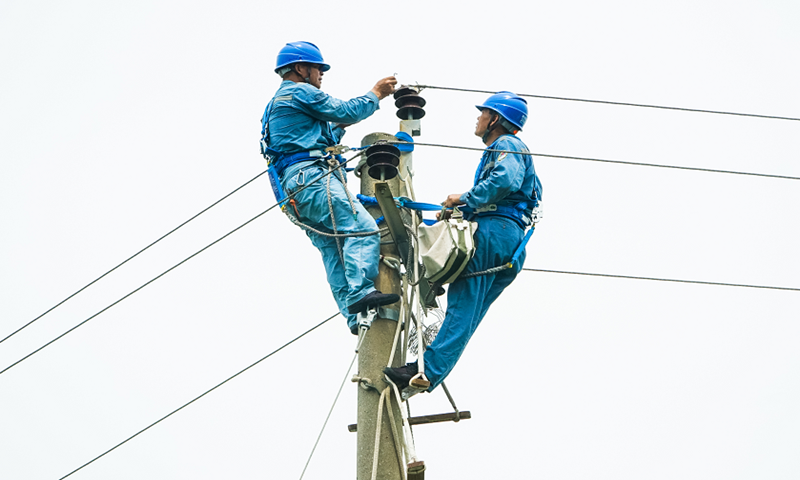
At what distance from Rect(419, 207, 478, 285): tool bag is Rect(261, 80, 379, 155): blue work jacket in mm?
1006

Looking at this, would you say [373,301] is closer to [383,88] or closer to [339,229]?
[339,229]

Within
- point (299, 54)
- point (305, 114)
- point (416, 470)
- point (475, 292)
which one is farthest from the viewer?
point (299, 54)

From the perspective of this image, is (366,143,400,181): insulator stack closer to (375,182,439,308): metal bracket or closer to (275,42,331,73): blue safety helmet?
(375,182,439,308): metal bracket

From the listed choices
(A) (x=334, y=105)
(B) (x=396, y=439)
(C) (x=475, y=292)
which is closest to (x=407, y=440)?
(B) (x=396, y=439)

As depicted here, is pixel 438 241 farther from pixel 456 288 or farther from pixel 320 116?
pixel 320 116

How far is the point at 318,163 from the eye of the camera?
20.6 ft

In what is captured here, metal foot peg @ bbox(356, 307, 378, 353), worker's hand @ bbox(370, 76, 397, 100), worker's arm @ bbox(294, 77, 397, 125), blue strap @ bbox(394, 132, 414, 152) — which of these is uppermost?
worker's hand @ bbox(370, 76, 397, 100)

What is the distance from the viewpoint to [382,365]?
5.38 m

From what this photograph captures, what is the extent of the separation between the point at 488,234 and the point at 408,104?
3.50ft

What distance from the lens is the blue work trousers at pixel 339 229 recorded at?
5.63 meters

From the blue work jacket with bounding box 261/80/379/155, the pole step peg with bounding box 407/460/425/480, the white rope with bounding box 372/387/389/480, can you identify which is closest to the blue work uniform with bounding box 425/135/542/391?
the white rope with bounding box 372/387/389/480

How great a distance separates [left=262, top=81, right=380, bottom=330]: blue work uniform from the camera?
5.76 meters

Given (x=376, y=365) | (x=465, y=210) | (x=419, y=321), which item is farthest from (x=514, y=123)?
(x=376, y=365)

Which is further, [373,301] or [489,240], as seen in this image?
[489,240]
